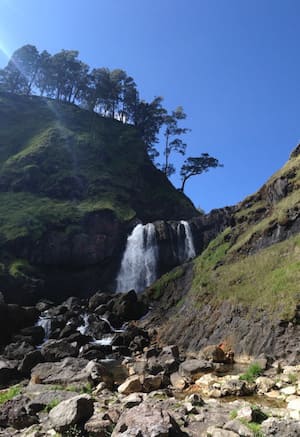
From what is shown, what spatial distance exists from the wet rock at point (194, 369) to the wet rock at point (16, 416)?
8554mm

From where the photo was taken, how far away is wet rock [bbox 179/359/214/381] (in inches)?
714

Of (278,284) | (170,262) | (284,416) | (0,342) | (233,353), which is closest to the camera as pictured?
(284,416)

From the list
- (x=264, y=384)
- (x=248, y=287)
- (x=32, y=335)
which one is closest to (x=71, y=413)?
(x=264, y=384)

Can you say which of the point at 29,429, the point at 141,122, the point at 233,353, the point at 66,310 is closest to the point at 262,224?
the point at 233,353

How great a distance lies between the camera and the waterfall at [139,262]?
55.0m

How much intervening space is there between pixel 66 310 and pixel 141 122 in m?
80.3

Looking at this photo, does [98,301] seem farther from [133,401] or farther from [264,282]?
[133,401]

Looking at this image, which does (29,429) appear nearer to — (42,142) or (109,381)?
(109,381)

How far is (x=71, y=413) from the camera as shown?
10031 millimetres

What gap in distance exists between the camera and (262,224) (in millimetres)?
38125

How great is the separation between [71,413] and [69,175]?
70205 millimetres

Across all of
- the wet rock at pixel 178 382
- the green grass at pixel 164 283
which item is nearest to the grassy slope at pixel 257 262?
the green grass at pixel 164 283

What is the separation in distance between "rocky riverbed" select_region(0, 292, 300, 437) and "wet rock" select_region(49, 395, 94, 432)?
2 cm

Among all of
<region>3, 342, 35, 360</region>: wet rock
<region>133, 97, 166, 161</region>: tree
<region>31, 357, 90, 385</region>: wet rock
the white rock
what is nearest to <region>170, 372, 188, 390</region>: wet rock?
<region>31, 357, 90, 385</region>: wet rock
